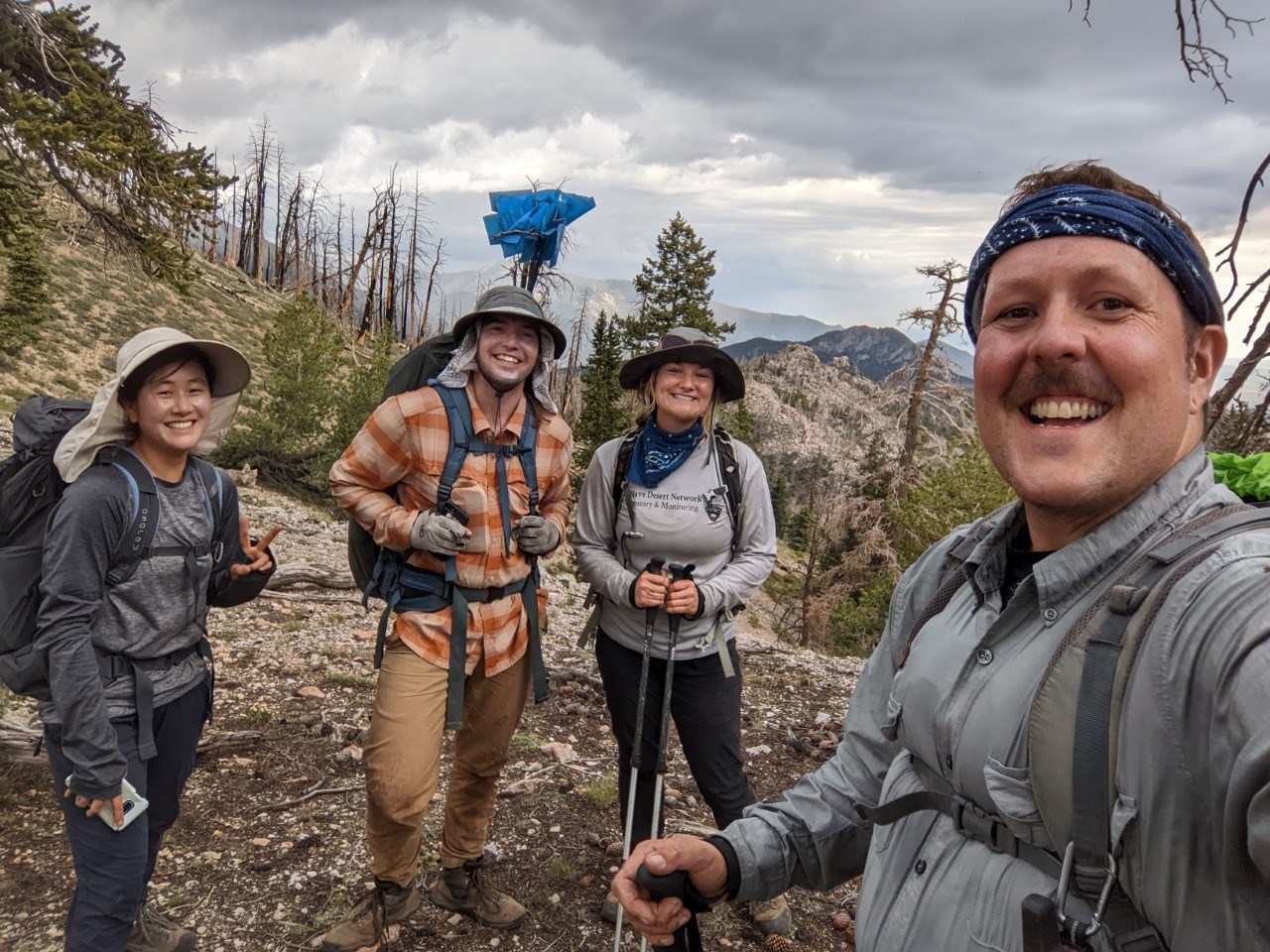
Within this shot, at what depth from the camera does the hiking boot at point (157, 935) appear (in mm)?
3375

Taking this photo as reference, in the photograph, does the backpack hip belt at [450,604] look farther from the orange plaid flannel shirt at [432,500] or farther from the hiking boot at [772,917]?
the hiking boot at [772,917]

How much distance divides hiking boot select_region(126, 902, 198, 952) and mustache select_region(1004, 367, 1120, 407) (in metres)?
4.00

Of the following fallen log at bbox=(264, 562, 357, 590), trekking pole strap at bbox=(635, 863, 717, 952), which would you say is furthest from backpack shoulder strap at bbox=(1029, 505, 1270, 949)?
fallen log at bbox=(264, 562, 357, 590)

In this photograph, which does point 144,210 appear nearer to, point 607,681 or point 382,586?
point 382,586

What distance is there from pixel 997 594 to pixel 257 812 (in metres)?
4.59

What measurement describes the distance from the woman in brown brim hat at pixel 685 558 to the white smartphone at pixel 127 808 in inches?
80.6

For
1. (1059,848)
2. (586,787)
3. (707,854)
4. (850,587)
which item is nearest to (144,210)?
(586,787)

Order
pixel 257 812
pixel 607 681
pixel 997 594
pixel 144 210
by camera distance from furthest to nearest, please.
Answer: pixel 144 210 < pixel 257 812 < pixel 607 681 < pixel 997 594

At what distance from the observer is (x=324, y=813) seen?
4.61 metres

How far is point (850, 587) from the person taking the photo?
21.2 metres

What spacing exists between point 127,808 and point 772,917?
2955mm

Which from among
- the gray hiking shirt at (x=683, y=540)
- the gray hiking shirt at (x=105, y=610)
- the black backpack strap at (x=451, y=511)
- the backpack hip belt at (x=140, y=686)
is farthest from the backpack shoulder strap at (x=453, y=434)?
the backpack hip belt at (x=140, y=686)

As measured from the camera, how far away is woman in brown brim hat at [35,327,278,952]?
268 cm

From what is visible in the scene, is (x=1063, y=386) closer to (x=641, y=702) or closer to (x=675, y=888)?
(x=675, y=888)
